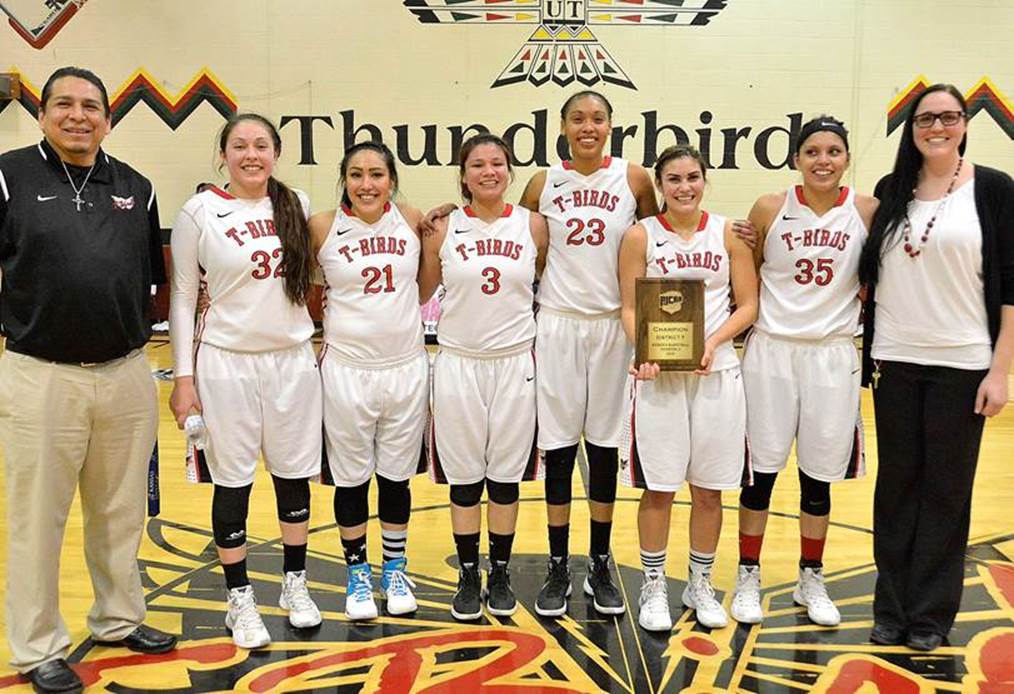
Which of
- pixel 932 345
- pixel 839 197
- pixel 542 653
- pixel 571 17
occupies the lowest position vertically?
pixel 542 653

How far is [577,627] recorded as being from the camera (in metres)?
3.17

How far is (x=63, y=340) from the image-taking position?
2.64 meters

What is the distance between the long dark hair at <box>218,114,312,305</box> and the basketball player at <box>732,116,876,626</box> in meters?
1.63

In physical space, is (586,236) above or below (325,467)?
above

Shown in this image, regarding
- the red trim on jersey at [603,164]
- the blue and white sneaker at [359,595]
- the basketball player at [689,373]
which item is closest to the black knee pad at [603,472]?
the basketball player at [689,373]

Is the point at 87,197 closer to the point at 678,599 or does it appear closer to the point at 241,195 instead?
the point at 241,195

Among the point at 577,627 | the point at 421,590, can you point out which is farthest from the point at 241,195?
the point at 577,627

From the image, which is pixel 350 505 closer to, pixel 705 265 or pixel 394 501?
pixel 394 501

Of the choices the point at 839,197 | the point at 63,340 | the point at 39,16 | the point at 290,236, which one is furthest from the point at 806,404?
the point at 39,16

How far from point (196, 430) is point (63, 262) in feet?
2.25

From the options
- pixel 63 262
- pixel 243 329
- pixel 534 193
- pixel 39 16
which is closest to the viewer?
pixel 63 262

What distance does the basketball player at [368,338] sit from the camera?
3.09 metres

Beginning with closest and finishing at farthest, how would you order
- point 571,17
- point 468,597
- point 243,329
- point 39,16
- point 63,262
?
1. point 63,262
2. point 243,329
3. point 468,597
4. point 571,17
5. point 39,16

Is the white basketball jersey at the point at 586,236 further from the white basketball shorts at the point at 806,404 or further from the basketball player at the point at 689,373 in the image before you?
the white basketball shorts at the point at 806,404
